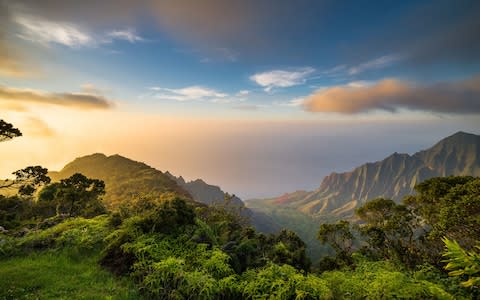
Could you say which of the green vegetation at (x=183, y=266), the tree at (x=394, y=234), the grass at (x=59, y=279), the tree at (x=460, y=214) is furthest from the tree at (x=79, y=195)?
the tree at (x=460, y=214)

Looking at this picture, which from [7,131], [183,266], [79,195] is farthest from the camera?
[79,195]

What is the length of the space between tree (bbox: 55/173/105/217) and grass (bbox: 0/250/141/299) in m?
21.7

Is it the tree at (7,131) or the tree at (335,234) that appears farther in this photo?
the tree at (335,234)

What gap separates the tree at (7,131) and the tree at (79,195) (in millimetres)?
15840

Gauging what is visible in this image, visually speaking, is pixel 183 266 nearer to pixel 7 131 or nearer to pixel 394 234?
pixel 7 131

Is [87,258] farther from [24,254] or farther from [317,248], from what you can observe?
[317,248]

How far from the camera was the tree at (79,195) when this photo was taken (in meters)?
34.8

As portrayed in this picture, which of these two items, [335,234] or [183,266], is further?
[335,234]

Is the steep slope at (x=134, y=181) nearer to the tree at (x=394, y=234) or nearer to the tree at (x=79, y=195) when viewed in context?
the tree at (x=79, y=195)

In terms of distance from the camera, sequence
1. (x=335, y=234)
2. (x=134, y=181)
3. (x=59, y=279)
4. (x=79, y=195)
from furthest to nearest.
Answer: (x=134, y=181) → (x=335, y=234) → (x=79, y=195) → (x=59, y=279)

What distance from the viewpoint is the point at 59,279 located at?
11.9 meters

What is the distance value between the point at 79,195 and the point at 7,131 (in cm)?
1789

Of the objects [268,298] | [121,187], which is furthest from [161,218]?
[121,187]

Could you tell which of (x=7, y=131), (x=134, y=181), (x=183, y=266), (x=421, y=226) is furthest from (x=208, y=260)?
(x=134, y=181)
